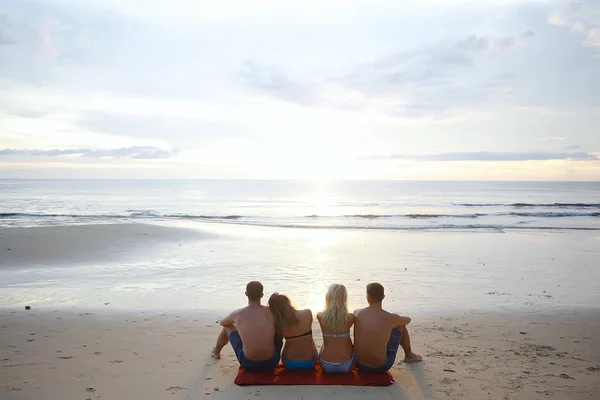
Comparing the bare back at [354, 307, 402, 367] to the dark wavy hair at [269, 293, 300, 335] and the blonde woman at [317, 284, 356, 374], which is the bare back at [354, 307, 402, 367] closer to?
the blonde woman at [317, 284, 356, 374]

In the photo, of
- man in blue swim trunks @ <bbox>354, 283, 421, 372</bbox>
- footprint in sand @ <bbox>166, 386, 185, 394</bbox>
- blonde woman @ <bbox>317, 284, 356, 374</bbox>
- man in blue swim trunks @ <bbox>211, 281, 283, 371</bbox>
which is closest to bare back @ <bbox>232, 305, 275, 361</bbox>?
man in blue swim trunks @ <bbox>211, 281, 283, 371</bbox>

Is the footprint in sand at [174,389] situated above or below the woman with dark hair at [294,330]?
below

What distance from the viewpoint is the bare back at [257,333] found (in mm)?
5496

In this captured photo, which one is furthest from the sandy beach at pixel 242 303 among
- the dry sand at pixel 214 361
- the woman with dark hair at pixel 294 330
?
the woman with dark hair at pixel 294 330

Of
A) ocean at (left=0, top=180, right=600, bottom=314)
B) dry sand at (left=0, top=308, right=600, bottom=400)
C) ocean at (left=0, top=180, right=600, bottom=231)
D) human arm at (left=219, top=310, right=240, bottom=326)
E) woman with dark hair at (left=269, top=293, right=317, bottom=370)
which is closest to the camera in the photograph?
dry sand at (left=0, top=308, right=600, bottom=400)

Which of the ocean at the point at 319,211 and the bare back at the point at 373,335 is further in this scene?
the ocean at the point at 319,211

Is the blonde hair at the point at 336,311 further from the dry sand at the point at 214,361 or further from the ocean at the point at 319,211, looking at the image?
the ocean at the point at 319,211

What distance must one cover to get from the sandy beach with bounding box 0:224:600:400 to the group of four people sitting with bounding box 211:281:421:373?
Answer: 1.22ft

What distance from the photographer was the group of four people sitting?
5.45 m

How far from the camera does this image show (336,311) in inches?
213

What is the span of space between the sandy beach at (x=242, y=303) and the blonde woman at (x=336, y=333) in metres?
0.36

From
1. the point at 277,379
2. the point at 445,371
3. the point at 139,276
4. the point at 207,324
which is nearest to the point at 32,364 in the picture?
the point at 207,324

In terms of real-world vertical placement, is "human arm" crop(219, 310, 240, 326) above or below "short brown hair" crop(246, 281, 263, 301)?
below

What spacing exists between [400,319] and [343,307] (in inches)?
28.9
